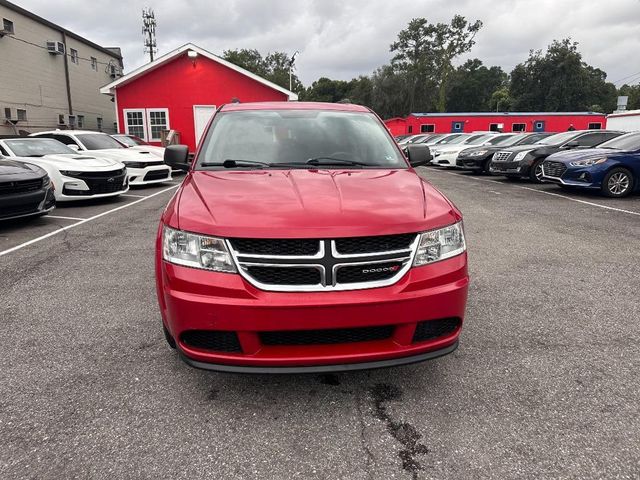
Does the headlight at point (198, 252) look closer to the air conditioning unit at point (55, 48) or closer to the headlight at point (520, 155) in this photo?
the headlight at point (520, 155)

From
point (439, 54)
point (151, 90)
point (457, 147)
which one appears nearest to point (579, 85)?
point (439, 54)

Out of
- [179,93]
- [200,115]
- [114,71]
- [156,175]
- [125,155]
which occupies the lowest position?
[156,175]

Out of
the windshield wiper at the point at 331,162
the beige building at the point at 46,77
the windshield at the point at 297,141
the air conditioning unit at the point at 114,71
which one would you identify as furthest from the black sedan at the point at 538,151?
the air conditioning unit at the point at 114,71

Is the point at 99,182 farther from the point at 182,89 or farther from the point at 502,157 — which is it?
the point at 182,89

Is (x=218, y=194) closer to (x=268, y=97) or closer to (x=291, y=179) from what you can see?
(x=291, y=179)

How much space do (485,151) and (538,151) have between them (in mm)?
3043

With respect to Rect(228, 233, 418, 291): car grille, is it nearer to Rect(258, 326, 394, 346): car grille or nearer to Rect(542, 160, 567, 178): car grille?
Rect(258, 326, 394, 346): car grille

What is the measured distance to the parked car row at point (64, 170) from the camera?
6.87 meters

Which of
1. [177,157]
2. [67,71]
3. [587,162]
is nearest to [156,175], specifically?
[177,157]

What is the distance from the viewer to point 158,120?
22219mm

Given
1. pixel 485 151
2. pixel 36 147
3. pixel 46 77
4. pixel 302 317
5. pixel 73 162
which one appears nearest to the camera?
pixel 302 317

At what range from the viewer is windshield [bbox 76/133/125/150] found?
11.6 m

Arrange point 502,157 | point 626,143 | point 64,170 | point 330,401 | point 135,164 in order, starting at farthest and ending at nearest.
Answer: point 502,157 → point 135,164 → point 626,143 → point 64,170 → point 330,401

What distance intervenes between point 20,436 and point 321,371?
148 cm
